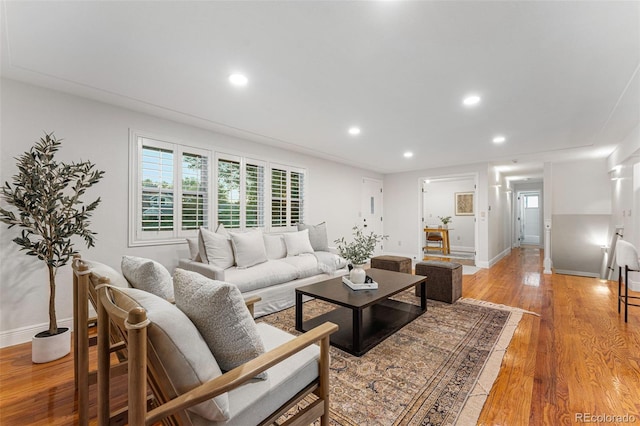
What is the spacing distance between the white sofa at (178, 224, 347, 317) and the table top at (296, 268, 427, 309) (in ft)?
1.97

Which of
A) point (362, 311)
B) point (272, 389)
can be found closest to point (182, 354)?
point (272, 389)

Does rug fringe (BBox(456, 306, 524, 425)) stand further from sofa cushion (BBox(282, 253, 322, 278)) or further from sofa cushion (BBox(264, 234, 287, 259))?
sofa cushion (BBox(264, 234, 287, 259))

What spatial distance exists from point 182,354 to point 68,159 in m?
2.87

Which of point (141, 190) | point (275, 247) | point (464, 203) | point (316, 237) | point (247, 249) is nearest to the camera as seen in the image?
point (141, 190)

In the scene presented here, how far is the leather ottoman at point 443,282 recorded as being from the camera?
346 cm

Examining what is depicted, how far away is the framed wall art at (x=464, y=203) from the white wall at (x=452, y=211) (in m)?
0.11

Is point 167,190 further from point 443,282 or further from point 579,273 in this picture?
point 579,273

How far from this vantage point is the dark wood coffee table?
2289 mm

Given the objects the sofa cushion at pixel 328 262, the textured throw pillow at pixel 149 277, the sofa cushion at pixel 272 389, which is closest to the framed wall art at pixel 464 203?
the sofa cushion at pixel 328 262

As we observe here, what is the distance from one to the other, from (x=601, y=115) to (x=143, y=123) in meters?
5.36

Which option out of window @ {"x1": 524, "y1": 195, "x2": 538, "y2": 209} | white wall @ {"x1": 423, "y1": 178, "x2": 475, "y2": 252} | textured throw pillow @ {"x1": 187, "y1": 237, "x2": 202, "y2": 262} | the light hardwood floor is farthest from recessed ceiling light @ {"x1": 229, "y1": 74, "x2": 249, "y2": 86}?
window @ {"x1": 524, "y1": 195, "x2": 538, "y2": 209}

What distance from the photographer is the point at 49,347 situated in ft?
7.13

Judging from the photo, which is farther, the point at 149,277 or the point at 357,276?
the point at 357,276

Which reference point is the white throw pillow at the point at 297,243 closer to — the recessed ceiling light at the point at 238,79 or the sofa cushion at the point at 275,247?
the sofa cushion at the point at 275,247
